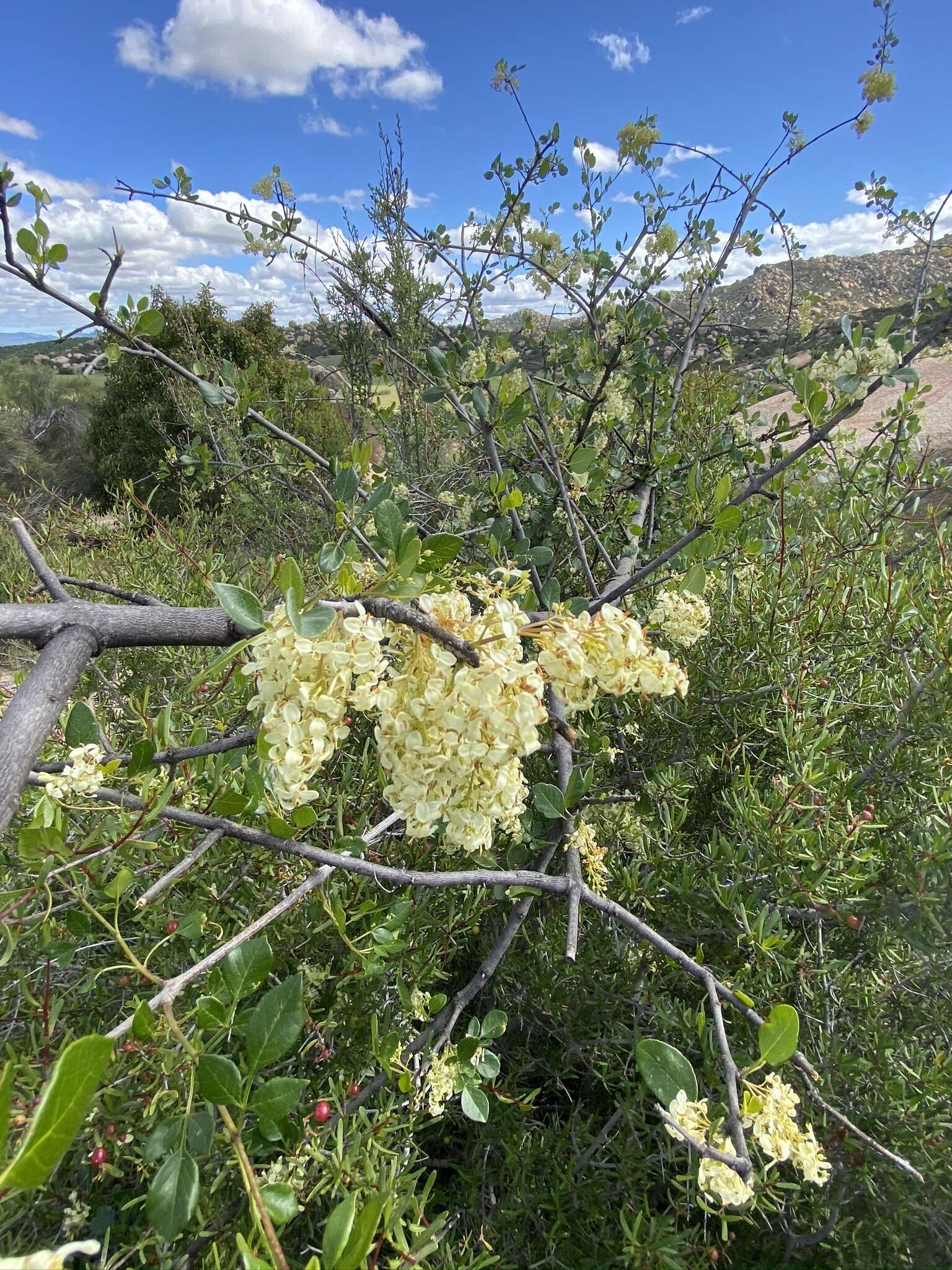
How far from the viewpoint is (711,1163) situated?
886 millimetres

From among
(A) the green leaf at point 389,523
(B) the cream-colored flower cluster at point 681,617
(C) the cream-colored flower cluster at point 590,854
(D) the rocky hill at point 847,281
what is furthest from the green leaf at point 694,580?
(D) the rocky hill at point 847,281

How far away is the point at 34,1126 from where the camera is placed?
1.26 feet

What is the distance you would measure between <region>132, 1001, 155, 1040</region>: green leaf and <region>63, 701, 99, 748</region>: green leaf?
1.40 ft

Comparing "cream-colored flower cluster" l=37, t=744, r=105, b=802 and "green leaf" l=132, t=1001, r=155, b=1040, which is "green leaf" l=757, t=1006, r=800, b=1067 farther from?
"cream-colored flower cluster" l=37, t=744, r=105, b=802

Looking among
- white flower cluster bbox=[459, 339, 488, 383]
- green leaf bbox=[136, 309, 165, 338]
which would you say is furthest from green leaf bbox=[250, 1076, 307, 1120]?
white flower cluster bbox=[459, 339, 488, 383]

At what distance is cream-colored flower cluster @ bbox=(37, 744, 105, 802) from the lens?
94cm

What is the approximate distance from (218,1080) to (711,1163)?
2.23 ft

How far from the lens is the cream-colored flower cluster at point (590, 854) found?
1.36 metres

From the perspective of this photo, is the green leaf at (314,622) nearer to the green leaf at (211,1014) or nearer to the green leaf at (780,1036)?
the green leaf at (211,1014)

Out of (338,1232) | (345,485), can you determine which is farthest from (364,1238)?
(345,485)

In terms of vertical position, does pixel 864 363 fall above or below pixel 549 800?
above

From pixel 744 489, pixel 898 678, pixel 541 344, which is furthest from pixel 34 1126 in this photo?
pixel 541 344

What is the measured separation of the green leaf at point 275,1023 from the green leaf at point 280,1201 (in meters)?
0.14

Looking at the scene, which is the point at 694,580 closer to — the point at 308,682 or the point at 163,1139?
the point at 308,682
